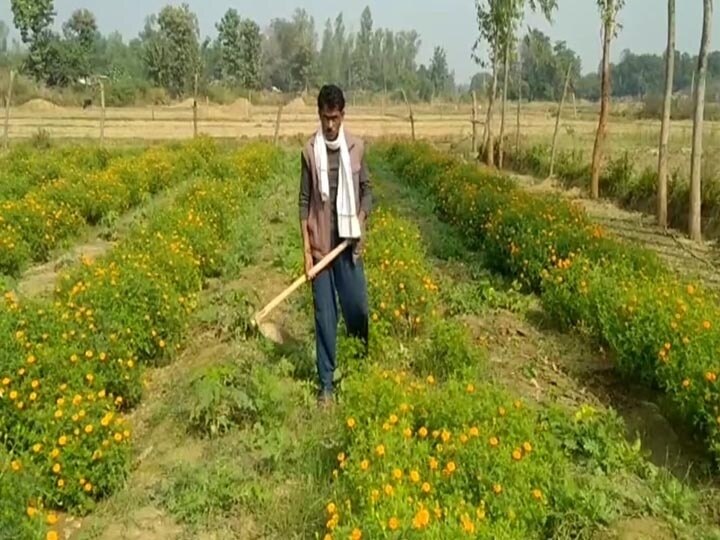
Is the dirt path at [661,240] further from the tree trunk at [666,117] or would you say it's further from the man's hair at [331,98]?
the man's hair at [331,98]

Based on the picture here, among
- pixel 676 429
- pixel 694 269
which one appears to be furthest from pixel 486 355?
pixel 694 269

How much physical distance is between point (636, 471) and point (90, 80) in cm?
5240

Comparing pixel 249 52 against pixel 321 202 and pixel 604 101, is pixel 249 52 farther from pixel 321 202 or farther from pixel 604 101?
pixel 321 202

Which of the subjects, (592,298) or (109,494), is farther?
(592,298)

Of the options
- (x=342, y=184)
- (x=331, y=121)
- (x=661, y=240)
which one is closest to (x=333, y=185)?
(x=342, y=184)

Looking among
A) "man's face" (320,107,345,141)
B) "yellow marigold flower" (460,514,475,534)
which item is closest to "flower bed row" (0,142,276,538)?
"yellow marigold flower" (460,514,475,534)

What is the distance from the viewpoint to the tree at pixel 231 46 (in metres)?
55.9

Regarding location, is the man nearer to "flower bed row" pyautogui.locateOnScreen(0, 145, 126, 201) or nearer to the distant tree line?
"flower bed row" pyautogui.locateOnScreen(0, 145, 126, 201)

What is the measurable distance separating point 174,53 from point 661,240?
4826cm

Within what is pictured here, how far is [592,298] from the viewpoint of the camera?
576cm

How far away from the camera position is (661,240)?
404 inches

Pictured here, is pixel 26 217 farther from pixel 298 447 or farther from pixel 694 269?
pixel 694 269

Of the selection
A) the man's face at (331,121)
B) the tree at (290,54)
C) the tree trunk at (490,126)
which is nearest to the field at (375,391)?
the man's face at (331,121)

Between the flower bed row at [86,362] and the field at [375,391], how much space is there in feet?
0.05
